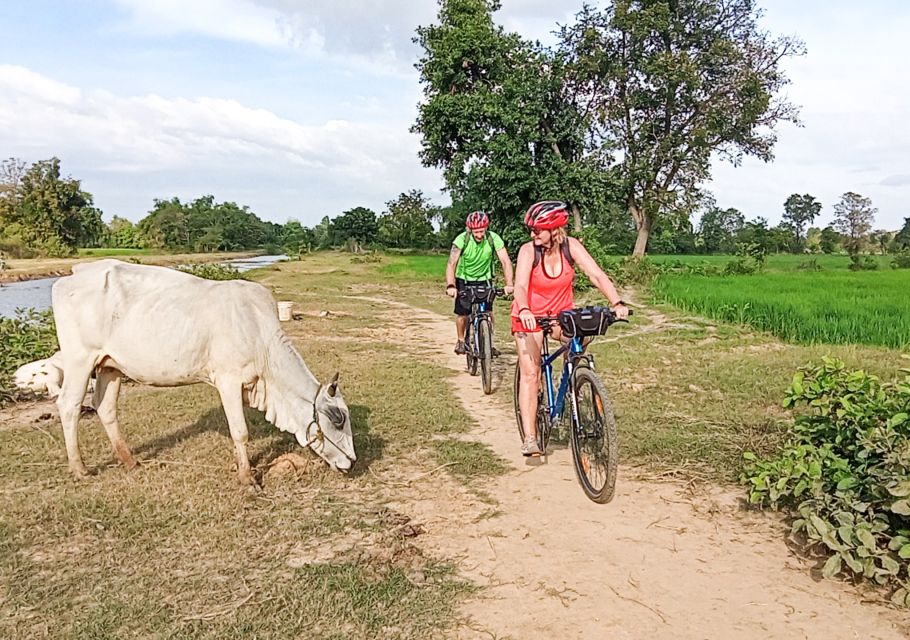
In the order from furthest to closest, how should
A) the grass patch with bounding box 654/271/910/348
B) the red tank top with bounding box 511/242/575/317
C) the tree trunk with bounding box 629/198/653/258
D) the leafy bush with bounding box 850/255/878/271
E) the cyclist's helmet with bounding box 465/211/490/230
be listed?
the tree trunk with bounding box 629/198/653/258
the leafy bush with bounding box 850/255/878/271
the grass patch with bounding box 654/271/910/348
the cyclist's helmet with bounding box 465/211/490/230
the red tank top with bounding box 511/242/575/317

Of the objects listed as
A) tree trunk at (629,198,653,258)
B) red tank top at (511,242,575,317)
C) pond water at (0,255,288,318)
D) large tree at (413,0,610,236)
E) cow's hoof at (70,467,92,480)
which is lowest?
pond water at (0,255,288,318)

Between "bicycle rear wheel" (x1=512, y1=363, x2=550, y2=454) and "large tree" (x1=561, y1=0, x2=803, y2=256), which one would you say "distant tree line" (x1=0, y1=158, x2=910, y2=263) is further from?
"bicycle rear wheel" (x1=512, y1=363, x2=550, y2=454)

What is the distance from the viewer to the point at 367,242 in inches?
2539

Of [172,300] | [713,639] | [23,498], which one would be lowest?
[23,498]

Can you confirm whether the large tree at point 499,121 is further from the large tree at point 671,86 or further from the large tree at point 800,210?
the large tree at point 800,210

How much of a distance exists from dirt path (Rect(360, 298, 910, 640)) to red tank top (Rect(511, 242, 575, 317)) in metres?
1.20

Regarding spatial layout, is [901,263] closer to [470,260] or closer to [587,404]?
[470,260]

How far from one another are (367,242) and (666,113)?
A: 1635 inches

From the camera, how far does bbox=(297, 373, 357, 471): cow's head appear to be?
14.9ft

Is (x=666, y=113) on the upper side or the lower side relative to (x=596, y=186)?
upper

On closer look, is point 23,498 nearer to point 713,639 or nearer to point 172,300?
point 172,300

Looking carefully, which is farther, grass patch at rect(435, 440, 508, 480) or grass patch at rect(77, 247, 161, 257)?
grass patch at rect(77, 247, 161, 257)

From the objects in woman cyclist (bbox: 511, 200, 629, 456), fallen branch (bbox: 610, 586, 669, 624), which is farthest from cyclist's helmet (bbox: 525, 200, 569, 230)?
fallen branch (bbox: 610, 586, 669, 624)

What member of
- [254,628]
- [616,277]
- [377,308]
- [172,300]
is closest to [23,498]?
[172,300]
